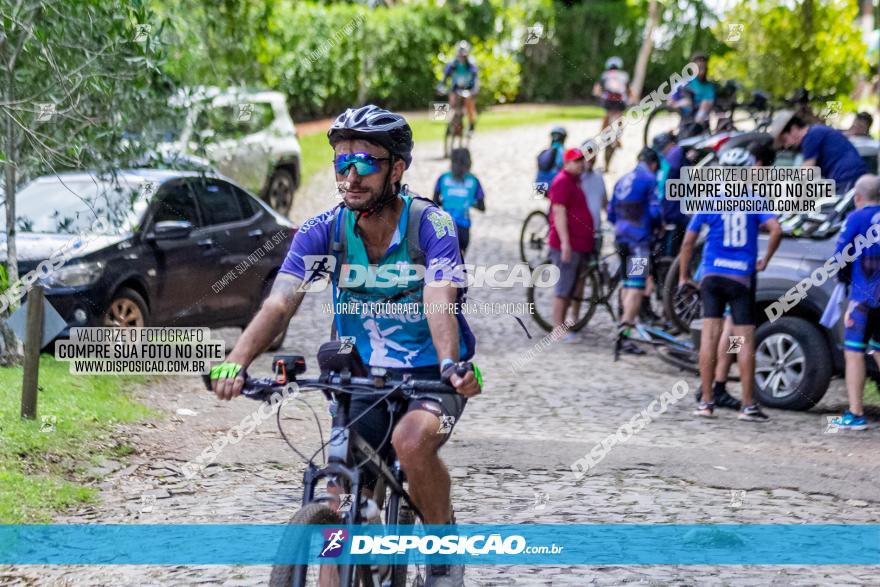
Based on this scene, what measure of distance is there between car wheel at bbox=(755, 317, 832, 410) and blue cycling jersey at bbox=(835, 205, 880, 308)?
73 centimetres

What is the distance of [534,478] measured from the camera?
862cm

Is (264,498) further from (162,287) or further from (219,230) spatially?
(219,230)

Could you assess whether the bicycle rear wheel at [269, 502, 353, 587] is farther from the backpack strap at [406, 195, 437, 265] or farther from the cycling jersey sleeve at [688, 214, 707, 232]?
the cycling jersey sleeve at [688, 214, 707, 232]

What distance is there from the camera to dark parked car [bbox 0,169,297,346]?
11.4m

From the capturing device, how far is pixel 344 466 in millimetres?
4629

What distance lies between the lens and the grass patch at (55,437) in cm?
777

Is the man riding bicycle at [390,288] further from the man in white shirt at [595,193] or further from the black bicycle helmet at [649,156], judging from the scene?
the man in white shirt at [595,193]

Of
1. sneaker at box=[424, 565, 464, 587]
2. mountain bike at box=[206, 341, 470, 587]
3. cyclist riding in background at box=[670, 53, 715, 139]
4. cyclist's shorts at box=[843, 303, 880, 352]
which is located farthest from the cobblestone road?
cyclist riding in background at box=[670, 53, 715, 139]

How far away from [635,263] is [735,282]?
3057 mm

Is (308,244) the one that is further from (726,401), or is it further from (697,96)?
(697,96)

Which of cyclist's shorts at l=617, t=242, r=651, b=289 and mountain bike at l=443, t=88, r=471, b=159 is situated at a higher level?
mountain bike at l=443, t=88, r=471, b=159

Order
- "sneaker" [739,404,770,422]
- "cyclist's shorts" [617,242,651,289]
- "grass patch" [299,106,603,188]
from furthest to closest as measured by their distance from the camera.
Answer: "grass patch" [299,106,603,188] → "cyclist's shorts" [617,242,651,289] → "sneaker" [739,404,770,422]

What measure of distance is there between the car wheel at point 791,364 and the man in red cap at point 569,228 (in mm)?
3146

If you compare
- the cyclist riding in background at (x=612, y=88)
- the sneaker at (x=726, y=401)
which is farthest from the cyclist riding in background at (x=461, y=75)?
the sneaker at (x=726, y=401)
